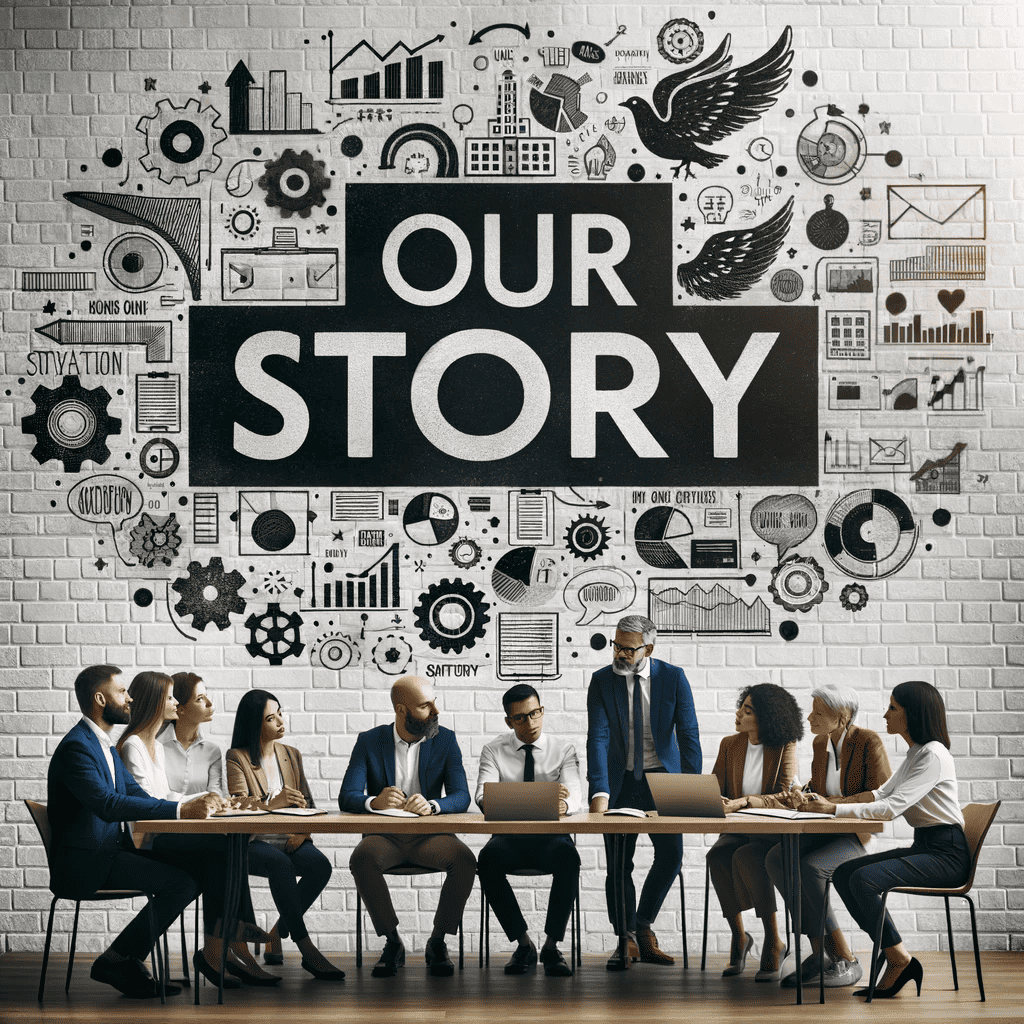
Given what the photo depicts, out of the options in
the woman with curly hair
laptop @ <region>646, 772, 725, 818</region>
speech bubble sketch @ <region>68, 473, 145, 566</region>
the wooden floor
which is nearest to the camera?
the wooden floor

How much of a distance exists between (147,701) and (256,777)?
1.81 feet

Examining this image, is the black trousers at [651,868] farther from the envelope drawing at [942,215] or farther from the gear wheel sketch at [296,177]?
the gear wheel sketch at [296,177]

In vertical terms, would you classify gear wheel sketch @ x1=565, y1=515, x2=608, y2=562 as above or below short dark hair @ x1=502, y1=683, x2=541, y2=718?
above

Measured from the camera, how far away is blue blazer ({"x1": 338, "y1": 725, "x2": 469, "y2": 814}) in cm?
514

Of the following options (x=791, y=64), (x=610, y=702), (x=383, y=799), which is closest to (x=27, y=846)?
(x=383, y=799)

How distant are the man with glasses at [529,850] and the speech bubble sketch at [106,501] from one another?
1.94 metres

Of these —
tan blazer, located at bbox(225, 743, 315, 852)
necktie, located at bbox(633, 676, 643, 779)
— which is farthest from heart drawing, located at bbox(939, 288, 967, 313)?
tan blazer, located at bbox(225, 743, 315, 852)

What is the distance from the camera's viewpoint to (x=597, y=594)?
579 centimetres

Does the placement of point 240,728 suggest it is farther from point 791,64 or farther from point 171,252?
point 791,64

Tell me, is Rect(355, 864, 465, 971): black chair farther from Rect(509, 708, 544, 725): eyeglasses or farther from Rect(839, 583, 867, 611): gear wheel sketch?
Rect(839, 583, 867, 611): gear wheel sketch

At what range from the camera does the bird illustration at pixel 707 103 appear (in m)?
5.88

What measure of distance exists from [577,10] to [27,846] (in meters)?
4.49

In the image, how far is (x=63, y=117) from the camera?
231 inches

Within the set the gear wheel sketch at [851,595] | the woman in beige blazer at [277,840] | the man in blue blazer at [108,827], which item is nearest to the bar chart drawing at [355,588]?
the woman in beige blazer at [277,840]
